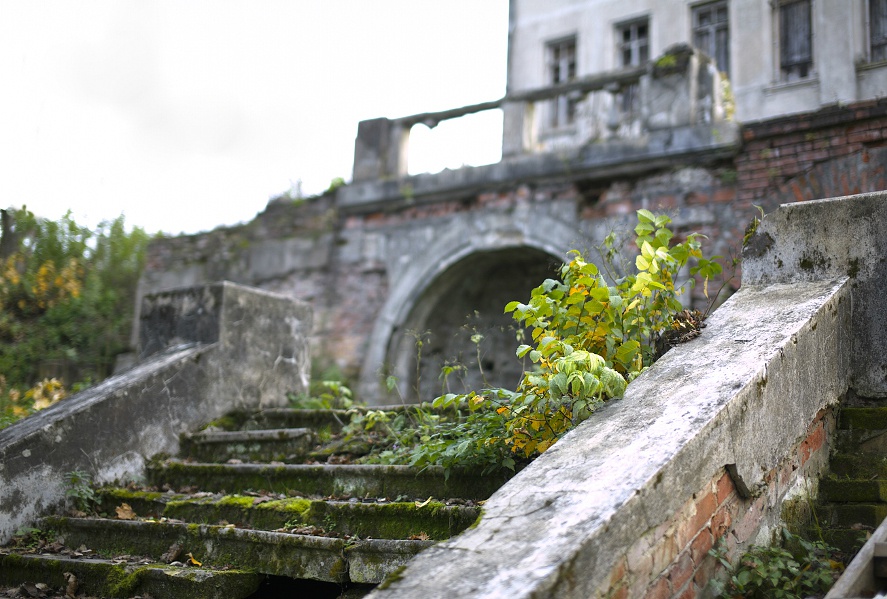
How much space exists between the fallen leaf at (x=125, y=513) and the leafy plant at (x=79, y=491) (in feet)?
0.68

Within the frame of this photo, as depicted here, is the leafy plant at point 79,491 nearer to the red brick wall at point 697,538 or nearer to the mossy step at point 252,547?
the mossy step at point 252,547

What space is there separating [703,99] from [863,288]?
4.68 metres

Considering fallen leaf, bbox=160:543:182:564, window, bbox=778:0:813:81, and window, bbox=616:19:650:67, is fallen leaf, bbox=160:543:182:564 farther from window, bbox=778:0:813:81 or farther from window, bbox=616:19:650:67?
window, bbox=616:19:650:67

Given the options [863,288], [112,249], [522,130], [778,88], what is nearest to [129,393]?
[863,288]

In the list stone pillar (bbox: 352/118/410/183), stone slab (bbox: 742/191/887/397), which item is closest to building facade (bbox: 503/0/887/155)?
stone pillar (bbox: 352/118/410/183)

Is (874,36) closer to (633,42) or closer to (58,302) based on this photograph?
(633,42)

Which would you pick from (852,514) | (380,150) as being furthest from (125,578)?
(380,150)

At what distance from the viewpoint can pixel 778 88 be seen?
1200cm

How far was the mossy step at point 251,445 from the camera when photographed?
4312mm

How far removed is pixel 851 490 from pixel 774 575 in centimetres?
73

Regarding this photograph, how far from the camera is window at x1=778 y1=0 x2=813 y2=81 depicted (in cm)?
1180

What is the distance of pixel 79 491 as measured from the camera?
404cm

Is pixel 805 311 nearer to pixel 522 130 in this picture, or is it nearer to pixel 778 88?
pixel 522 130

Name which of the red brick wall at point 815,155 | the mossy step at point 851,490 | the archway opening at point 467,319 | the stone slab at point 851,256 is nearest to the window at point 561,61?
the archway opening at point 467,319
